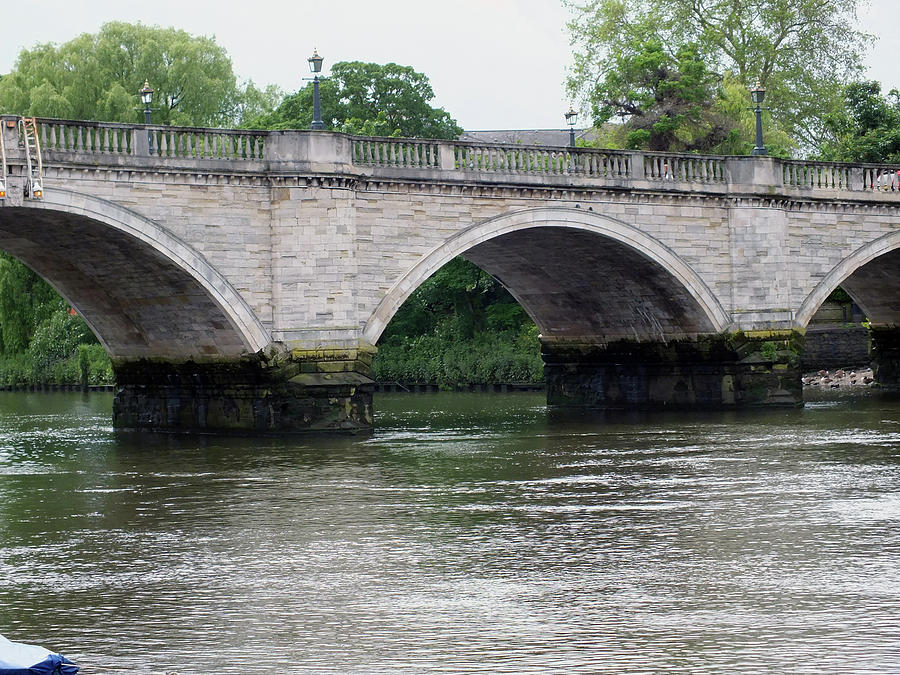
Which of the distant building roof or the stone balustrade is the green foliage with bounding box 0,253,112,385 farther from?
the distant building roof

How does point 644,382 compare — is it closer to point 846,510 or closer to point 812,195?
point 812,195

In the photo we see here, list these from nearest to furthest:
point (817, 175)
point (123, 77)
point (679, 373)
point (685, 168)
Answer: point (685, 168) < point (817, 175) < point (679, 373) < point (123, 77)

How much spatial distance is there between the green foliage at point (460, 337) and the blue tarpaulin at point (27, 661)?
38.6 meters

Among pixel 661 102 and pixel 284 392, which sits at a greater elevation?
pixel 661 102

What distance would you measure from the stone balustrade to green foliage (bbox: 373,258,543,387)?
583 inches

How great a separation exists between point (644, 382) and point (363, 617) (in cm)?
2476

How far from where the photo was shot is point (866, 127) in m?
45.8

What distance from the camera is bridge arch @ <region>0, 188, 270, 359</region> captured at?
80.9 feet

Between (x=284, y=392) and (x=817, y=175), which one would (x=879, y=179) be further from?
(x=284, y=392)

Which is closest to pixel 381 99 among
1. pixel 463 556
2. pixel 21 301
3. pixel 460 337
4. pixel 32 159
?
pixel 460 337

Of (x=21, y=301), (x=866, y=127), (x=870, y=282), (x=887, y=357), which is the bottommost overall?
(x=887, y=357)

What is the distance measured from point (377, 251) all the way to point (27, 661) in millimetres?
19329

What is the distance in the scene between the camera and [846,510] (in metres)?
15.9

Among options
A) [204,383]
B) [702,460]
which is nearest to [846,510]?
[702,460]
